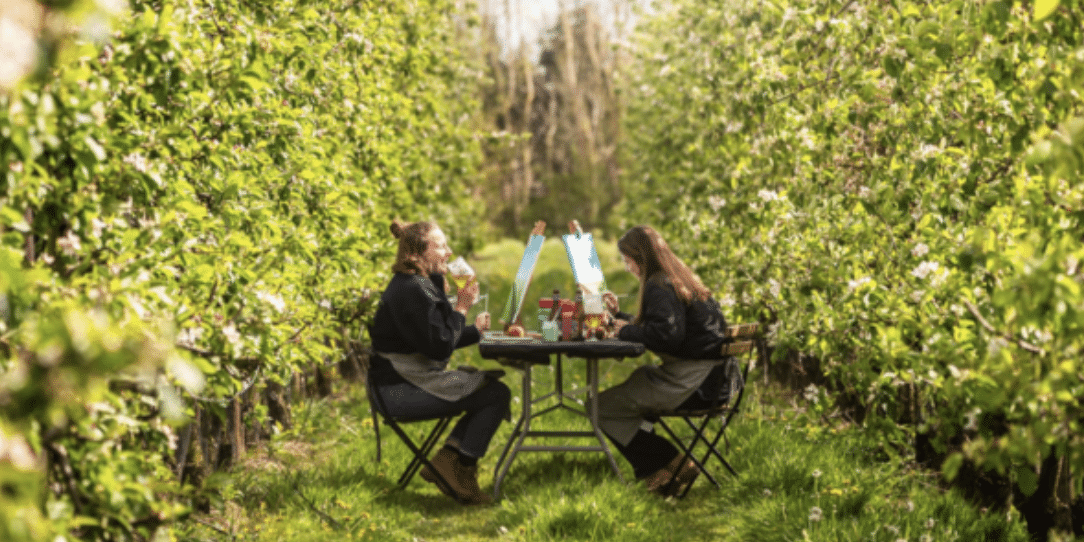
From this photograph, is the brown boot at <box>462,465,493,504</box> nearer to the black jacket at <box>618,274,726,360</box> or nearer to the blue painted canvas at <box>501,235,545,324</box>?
the blue painted canvas at <box>501,235,545,324</box>

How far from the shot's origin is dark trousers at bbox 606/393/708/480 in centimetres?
639

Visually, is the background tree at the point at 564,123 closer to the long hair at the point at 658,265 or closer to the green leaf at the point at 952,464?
→ the long hair at the point at 658,265

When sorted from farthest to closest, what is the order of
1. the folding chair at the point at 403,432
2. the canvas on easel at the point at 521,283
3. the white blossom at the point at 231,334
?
the canvas on easel at the point at 521,283 < the folding chair at the point at 403,432 < the white blossom at the point at 231,334

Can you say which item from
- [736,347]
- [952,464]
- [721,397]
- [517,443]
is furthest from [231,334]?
[721,397]

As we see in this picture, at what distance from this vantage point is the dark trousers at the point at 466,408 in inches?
236

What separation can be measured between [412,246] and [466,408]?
0.99m

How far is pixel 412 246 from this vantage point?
A: 610cm

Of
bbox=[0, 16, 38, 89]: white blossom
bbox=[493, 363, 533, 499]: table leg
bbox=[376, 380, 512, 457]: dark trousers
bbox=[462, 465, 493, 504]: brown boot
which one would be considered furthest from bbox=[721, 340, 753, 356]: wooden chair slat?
bbox=[0, 16, 38, 89]: white blossom

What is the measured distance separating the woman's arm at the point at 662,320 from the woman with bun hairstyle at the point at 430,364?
927mm

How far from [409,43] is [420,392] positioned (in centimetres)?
613

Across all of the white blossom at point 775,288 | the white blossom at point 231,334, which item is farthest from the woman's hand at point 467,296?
the white blossom at point 231,334

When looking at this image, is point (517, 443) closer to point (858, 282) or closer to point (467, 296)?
point (467, 296)

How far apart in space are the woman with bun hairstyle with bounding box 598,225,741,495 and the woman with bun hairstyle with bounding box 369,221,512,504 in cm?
77

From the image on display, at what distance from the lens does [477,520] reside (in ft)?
19.1
